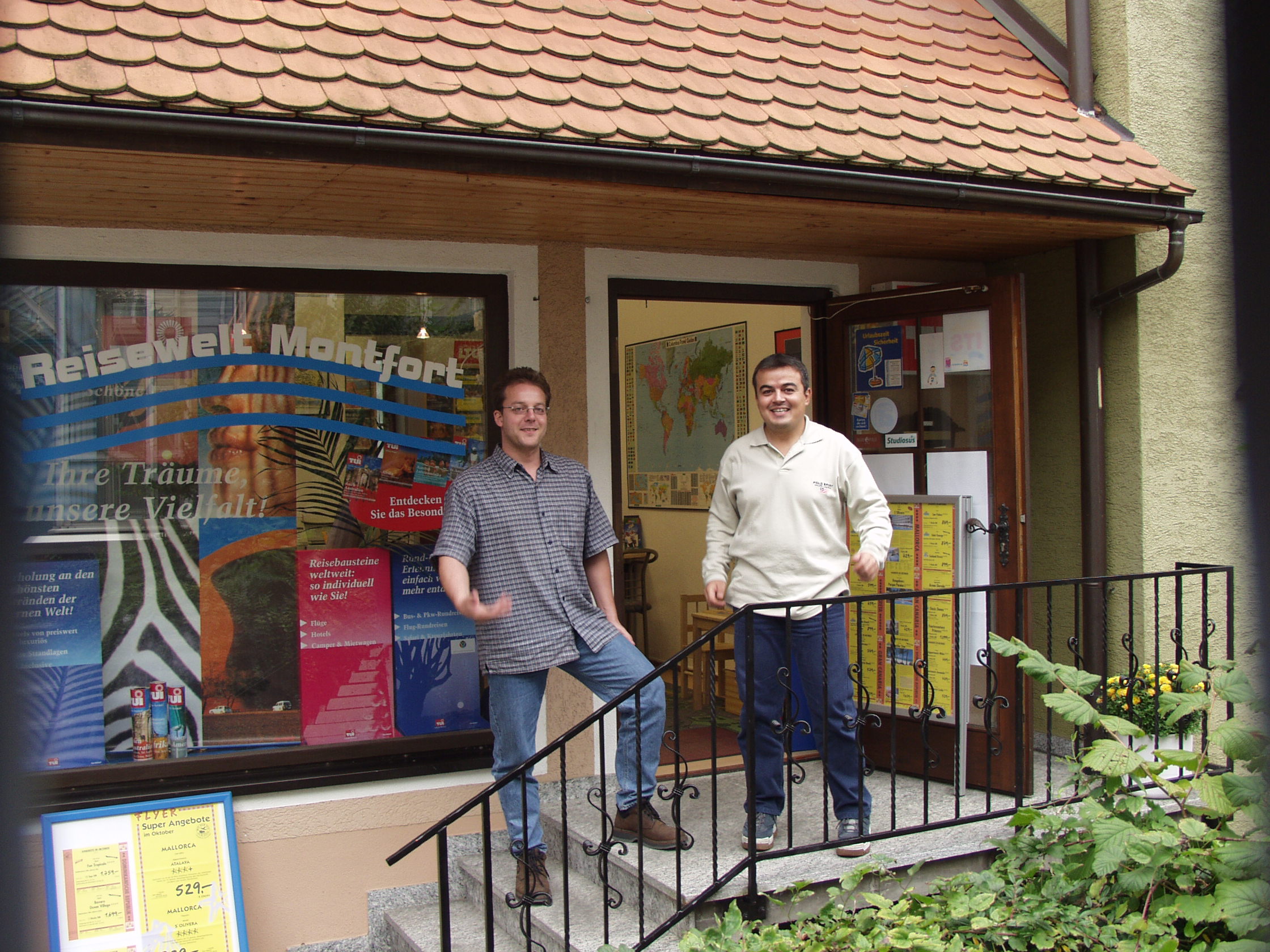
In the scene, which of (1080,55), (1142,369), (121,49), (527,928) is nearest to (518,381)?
(121,49)

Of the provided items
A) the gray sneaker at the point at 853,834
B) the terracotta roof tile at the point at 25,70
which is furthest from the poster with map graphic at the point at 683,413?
the terracotta roof tile at the point at 25,70

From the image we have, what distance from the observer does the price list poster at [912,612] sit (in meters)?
5.19

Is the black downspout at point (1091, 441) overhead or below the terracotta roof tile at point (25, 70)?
below

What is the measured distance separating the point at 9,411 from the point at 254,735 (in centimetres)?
437

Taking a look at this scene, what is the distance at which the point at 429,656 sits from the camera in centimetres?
503

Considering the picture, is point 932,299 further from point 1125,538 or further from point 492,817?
point 492,817

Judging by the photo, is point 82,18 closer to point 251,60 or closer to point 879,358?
point 251,60

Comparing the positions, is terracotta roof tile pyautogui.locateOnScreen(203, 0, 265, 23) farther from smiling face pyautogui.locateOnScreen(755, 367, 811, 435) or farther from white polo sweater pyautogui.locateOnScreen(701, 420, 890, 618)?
white polo sweater pyautogui.locateOnScreen(701, 420, 890, 618)

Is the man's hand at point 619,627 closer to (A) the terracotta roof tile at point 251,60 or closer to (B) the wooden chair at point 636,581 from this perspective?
(A) the terracotta roof tile at point 251,60

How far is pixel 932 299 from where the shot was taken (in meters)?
5.29

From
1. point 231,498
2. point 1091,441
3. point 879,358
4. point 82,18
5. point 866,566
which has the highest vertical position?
point 82,18

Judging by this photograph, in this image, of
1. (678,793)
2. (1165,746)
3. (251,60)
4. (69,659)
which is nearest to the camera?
(251,60)

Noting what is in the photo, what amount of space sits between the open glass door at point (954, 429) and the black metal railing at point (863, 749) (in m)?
0.02

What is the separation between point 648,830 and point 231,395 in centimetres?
253
